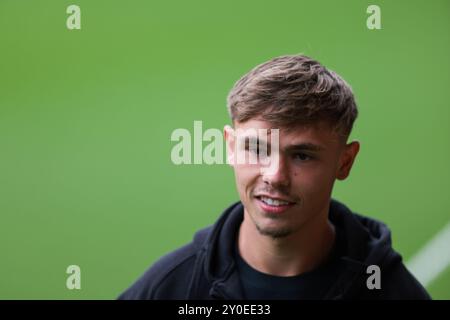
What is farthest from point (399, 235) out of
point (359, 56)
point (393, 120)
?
point (359, 56)

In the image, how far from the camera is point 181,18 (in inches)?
64.0

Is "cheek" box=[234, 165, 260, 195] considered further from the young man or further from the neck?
the neck

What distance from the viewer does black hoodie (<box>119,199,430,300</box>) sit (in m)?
1.19

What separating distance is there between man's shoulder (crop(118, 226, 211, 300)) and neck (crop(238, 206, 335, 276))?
0.42 ft

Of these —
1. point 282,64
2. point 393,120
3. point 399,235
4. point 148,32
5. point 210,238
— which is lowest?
point 399,235

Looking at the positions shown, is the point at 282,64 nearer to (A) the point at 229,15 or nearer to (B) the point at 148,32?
(A) the point at 229,15

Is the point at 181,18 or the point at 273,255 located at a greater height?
the point at 181,18

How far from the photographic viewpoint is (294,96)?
113cm

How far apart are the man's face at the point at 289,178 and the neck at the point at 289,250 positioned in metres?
0.05

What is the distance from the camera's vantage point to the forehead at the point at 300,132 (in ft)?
3.68

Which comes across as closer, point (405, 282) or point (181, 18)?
point (405, 282)

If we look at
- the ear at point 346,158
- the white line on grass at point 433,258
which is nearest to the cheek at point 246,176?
the ear at point 346,158

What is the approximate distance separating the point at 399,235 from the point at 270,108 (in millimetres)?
765

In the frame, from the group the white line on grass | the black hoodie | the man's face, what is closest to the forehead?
the man's face
